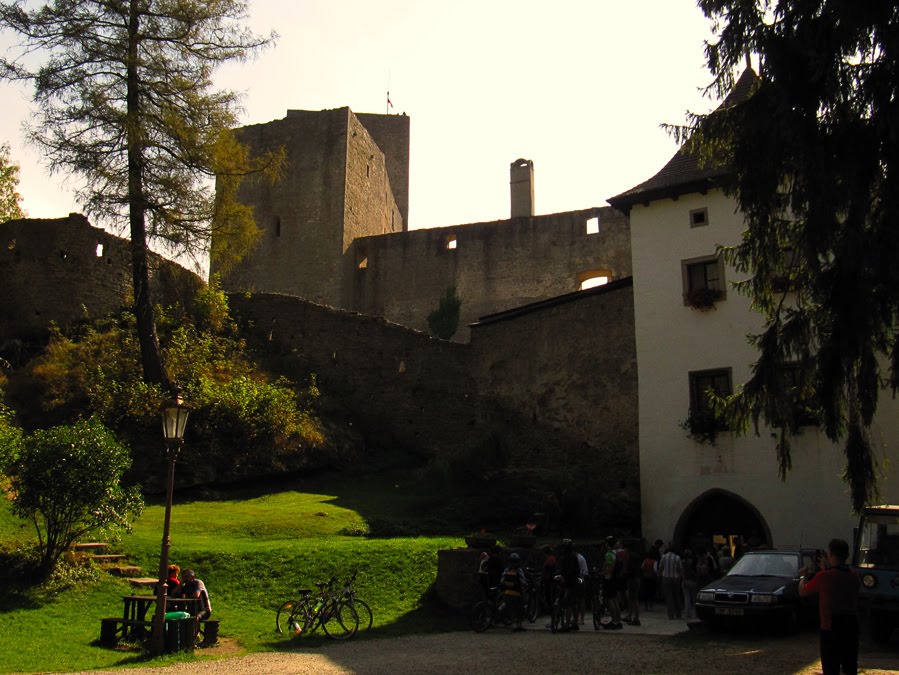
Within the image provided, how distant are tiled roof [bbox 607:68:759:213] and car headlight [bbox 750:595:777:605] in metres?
11.2

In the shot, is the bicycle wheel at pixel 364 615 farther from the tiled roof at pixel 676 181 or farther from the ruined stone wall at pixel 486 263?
the ruined stone wall at pixel 486 263

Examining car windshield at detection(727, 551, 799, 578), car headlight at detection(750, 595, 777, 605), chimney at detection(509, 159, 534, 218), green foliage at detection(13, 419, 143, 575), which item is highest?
chimney at detection(509, 159, 534, 218)

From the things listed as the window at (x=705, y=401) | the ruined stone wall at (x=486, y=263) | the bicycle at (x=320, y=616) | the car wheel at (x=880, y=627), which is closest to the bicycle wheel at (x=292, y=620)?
the bicycle at (x=320, y=616)

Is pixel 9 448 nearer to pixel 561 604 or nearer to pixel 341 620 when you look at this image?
pixel 341 620

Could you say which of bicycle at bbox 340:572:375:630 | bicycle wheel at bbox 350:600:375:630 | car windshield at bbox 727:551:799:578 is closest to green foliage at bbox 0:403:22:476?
bicycle at bbox 340:572:375:630

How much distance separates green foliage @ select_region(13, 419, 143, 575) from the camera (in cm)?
1398

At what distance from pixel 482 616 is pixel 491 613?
16 centimetres

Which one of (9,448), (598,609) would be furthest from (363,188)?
(598,609)

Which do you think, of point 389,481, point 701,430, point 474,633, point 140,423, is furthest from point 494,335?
point 474,633

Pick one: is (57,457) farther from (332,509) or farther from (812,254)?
(812,254)

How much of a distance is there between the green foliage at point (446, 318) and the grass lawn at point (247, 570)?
17.9 meters

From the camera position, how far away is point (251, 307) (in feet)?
94.1

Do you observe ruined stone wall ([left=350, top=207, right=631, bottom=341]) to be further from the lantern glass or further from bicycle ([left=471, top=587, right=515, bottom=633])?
the lantern glass

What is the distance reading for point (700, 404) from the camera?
66.1 ft
